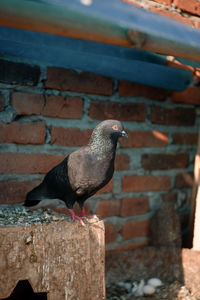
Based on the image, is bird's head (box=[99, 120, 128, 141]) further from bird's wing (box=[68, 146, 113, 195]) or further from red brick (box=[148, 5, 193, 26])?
red brick (box=[148, 5, 193, 26])

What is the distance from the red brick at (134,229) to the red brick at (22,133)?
655mm

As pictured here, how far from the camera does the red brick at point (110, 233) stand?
1.65m

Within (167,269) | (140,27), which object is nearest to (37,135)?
(140,27)

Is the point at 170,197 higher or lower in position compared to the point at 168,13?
lower

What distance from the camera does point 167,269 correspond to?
163 cm

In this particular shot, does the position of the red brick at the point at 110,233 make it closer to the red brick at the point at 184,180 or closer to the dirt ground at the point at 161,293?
the dirt ground at the point at 161,293

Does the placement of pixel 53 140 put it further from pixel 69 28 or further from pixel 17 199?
pixel 69 28

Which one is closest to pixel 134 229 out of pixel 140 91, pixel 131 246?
pixel 131 246

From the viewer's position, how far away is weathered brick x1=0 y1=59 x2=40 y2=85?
4.36ft

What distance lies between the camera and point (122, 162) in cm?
168

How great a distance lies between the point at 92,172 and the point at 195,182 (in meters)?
0.97

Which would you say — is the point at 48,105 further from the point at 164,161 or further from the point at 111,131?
the point at 164,161

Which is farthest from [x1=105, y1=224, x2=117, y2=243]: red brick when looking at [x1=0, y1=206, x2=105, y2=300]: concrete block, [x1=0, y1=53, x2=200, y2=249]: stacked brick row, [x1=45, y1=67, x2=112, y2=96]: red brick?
[x1=45, y1=67, x2=112, y2=96]: red brick

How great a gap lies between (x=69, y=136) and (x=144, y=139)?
446 mm
